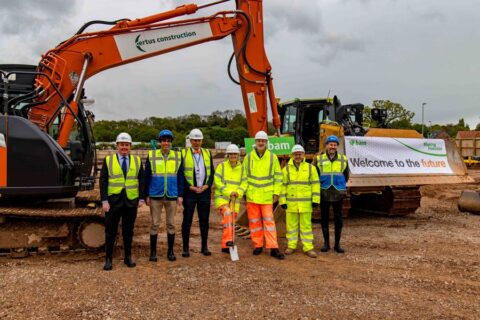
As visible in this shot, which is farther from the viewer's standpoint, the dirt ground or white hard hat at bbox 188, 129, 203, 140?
white hard hat at bbox 188, 129, 203, 140

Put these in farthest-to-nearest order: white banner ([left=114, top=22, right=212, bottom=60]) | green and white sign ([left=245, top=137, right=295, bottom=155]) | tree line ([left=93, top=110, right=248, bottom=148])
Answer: tree line ([left=93, top=110, right=248, bottom=148]) < green and white sign ([left=245, top=137, right=295, bottom=155]) < white banner ([left=114, top=22, right=212, bottom=60])

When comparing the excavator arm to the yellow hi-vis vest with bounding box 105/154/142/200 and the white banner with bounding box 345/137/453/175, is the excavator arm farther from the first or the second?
the white banner with bounding box 345/137/453/175

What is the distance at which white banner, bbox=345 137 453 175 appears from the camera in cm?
844

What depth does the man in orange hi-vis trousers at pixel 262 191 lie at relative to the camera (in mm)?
6344

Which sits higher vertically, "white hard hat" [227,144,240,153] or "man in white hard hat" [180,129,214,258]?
"white hard hat" [227,144,240,153]

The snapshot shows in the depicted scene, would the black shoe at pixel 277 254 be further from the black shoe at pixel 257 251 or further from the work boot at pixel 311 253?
the work boot at pixel 311 253

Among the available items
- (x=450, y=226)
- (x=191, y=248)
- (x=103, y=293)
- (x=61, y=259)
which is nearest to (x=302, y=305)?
(x=103, y=293)

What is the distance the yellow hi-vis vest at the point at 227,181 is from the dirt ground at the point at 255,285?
0.85 m

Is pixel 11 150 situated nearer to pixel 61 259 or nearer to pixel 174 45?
pixel 61 259

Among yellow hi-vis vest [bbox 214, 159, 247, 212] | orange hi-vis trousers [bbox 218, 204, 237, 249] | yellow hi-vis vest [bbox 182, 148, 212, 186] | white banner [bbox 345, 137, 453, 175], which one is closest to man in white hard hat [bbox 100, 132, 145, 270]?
yellow hi-vis vest [bbox 182, 148, 212, 186]

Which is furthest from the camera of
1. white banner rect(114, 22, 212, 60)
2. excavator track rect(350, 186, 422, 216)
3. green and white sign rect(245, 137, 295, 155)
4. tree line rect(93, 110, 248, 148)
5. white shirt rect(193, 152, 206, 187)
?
tree line rect(93, 110, 248, 148)

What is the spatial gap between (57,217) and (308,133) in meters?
6.79

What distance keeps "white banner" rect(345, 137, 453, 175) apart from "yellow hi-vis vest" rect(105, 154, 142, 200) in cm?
441

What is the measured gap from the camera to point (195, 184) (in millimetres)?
6270
